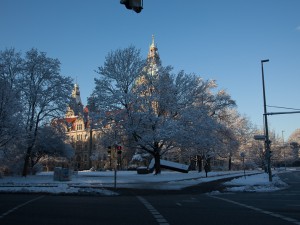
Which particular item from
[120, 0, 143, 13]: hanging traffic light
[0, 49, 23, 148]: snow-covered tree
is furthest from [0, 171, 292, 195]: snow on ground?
[120, 0, 143, 13]: hanging traffic light

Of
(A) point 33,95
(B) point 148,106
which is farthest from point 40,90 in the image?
(B) point 148,106

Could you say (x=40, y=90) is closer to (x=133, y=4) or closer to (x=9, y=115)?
(x=9, y=115)

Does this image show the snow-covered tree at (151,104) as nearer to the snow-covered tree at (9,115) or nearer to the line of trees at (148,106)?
the line of trees at (148,106)

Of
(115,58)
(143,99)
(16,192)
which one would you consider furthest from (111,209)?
(115,58)

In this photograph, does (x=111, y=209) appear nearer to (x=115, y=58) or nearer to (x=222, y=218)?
(x=222, y=218)

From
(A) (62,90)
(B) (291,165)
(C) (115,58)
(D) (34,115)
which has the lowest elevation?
(B) (291,165)

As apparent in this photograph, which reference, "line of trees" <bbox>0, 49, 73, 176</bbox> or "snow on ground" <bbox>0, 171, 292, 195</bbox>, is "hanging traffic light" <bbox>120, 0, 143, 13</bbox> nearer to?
"snow on ground" <bbox>0, 171, 292, 195</bbox>

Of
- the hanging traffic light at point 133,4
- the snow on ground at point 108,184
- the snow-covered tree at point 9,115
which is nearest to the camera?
the hanging traffic light at point 133,4

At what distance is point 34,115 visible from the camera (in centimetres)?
4784

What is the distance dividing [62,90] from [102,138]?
8609 mm

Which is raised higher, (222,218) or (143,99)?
(143,99)

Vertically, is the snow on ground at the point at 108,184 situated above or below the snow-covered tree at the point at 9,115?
below

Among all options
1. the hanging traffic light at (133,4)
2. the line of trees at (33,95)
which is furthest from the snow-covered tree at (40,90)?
the hanging traffic light at (133,4)

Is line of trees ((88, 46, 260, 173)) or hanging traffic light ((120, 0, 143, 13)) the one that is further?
line of trees ((88, 46, 260, 173))
